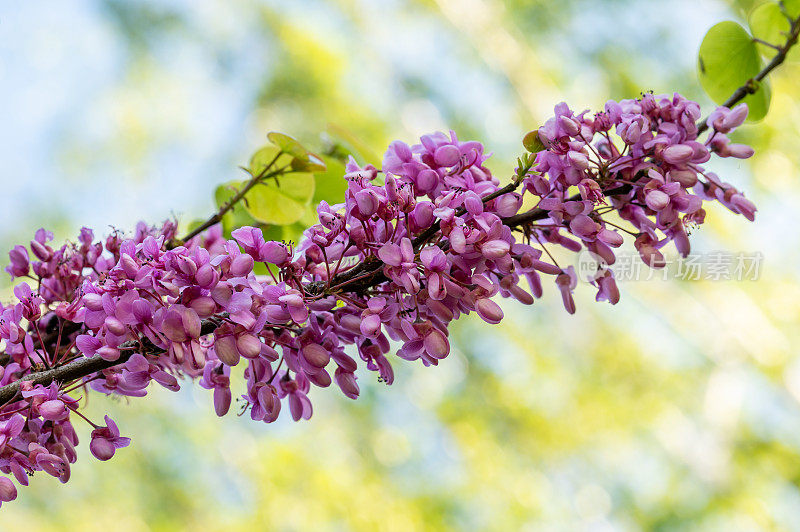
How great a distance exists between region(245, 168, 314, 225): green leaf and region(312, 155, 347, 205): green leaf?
0.04 m

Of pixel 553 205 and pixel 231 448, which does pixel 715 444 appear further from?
pixel 553 205

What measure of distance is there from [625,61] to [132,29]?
318cm

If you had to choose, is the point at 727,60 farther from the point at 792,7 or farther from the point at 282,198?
the point at 282,198

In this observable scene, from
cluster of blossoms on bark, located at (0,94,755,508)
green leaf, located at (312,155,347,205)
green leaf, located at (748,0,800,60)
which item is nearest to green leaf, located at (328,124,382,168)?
green leaf, located at (312,155,347,205)

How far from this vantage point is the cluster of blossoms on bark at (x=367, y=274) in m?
0.31

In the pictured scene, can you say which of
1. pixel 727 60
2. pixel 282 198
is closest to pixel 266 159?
pixel 282 198

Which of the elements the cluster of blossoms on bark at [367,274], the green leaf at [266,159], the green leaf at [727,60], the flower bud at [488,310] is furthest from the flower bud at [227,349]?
the green leaf at [727,60]

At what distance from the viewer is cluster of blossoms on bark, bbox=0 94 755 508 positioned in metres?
0.31

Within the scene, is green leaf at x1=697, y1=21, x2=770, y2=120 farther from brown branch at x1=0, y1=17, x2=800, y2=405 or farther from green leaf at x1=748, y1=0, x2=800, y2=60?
brown branch at x1=0, y1=17, x2=800, y2=405

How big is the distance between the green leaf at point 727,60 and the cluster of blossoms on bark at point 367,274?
0.54 ft

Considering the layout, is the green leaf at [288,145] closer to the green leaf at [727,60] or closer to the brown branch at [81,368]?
the brown branch at [81,368]

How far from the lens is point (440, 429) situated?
12.0ft

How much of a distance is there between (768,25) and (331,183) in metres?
0.39

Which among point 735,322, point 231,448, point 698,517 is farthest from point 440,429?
point 735,322
